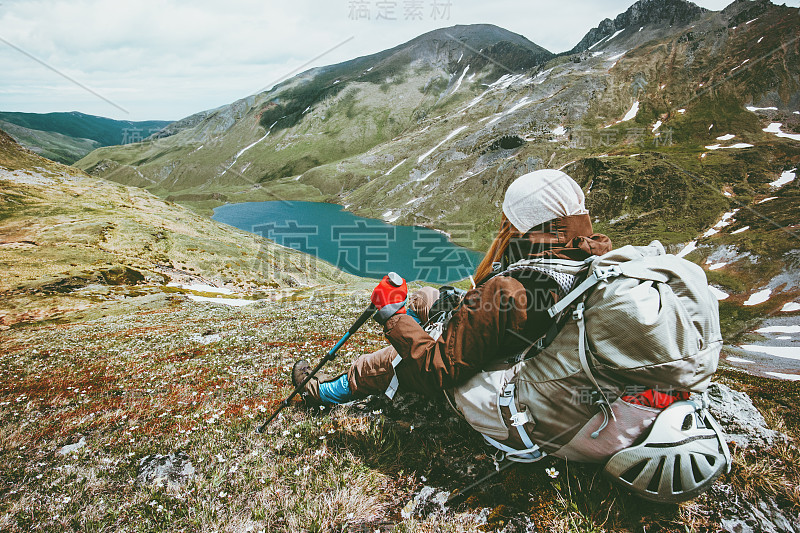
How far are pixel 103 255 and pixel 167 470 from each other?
220 feet

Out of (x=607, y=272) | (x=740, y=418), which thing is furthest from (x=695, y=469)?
(x=740, y=418)

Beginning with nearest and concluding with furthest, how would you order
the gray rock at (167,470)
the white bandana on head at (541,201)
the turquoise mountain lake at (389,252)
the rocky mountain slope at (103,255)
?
the white bandana on head at (541,201), the gray rock at (167,470), the rocky mountain slope at (103,255), the turquoise mountain lake at (389,252)

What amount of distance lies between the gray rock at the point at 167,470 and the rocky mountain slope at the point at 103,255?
38886mm

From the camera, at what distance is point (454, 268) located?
470ft

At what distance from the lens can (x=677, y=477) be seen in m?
3.73

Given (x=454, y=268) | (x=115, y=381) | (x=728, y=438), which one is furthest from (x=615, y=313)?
(x=454, y=268)

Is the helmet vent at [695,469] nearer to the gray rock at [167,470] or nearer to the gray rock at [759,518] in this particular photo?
the gray rock at [759,518]

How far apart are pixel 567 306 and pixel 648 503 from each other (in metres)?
2.54

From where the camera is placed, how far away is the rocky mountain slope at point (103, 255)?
1671 inches

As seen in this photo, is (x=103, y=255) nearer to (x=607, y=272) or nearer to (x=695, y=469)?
(x=607, y=272)

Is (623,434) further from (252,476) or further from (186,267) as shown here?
(186,267)

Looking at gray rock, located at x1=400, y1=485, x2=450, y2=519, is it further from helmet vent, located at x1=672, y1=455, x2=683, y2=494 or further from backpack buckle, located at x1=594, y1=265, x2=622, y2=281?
backpack buckle, located at x1=594, y1=265, x2=622, y2=281

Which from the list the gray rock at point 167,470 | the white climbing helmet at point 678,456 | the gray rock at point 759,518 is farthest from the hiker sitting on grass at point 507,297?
A: the gray rock at point 167,470

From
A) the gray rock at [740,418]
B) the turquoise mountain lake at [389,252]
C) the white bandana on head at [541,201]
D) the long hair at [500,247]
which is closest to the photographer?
the white bandana on head at [541,201]
